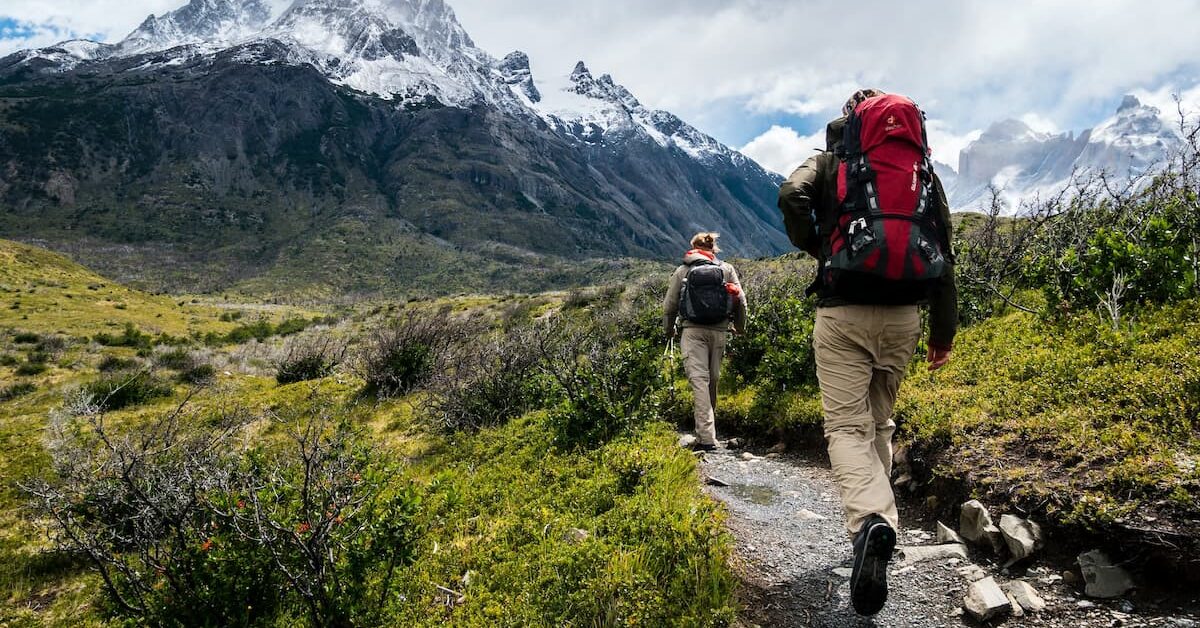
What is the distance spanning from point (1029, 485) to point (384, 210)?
188 meters

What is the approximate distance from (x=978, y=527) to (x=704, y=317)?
128 inches

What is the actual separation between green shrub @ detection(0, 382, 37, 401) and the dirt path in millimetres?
18017

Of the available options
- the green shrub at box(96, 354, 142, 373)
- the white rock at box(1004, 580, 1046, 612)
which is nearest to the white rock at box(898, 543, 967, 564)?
the white rock at box(1004, 580, 1046, 612)

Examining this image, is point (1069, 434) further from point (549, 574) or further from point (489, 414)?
point (489, 414)

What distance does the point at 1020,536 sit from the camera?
317 centimetres

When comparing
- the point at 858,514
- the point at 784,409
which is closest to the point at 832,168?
the point at 858,514

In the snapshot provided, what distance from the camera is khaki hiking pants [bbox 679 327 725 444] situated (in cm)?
629

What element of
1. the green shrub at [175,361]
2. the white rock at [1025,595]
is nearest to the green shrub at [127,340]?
the green shrub at [175,361]

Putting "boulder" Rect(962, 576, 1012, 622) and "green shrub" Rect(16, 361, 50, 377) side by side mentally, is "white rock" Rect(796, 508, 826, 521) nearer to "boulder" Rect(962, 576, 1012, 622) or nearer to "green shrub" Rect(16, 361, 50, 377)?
"boulder" Rect(962, 576, 1012, 622)

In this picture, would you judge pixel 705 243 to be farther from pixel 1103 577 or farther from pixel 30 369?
pixel 30 369

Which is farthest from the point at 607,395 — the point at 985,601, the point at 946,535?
the point at 985,601

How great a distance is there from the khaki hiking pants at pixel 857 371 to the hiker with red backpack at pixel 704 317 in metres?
2.79

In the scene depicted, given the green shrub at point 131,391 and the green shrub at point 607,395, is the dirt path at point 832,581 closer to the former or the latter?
the green shrub at point 607,395

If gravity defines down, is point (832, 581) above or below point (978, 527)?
below
